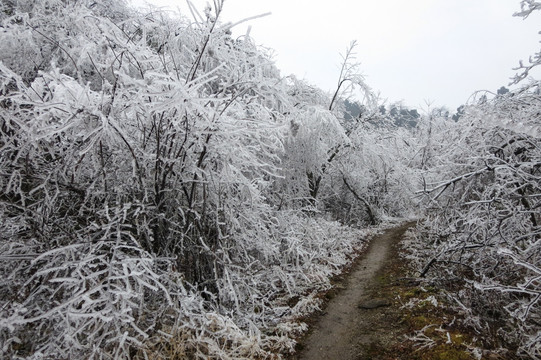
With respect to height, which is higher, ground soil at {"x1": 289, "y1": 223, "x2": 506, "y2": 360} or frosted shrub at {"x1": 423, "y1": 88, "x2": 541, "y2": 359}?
frosted shrub at {"x1": 423, "y1": 88, "x2": 541, "y2": 359}

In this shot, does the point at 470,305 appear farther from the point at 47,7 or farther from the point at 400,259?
the point at 47,7

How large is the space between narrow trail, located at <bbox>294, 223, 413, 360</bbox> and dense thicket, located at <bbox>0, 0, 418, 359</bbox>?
0.35 meters

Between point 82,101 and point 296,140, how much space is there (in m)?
5.61

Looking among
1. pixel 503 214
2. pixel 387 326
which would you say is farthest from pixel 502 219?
pixel 387 326

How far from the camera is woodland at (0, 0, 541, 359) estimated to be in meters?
3.02

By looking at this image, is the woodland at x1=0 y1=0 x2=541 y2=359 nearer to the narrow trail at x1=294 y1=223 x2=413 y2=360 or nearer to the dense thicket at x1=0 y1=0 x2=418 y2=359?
the dense thicket at x1=0 y1=0 x2=418 y2=359

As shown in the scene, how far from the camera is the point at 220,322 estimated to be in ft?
11.6

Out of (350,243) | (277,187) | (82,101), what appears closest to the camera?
(82,101)

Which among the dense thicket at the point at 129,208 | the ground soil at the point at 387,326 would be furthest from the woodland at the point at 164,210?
the ground soil at the point at 387,326

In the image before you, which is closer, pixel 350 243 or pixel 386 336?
pixel 386 336

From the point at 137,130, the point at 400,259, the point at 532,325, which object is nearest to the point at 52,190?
the point at 137,130

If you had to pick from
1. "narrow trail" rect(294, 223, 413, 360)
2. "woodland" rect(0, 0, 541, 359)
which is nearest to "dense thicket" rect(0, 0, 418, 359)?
"woodland" rect(0, 0, 541, 359)

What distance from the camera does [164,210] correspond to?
414 centimetres

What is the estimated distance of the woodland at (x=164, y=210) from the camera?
302cm
